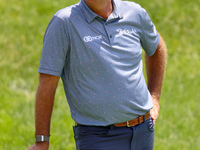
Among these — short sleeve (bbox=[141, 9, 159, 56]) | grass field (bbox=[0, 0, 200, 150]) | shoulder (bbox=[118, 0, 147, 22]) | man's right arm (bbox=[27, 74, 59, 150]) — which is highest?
shoulder (bbox=[118, 0, 147, 22])

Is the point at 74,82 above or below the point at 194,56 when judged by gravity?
above

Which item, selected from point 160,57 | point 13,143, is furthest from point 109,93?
point 13,143

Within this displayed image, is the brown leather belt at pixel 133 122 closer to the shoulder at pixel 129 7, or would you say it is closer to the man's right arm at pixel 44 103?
the man's right arm at pixel 44 103

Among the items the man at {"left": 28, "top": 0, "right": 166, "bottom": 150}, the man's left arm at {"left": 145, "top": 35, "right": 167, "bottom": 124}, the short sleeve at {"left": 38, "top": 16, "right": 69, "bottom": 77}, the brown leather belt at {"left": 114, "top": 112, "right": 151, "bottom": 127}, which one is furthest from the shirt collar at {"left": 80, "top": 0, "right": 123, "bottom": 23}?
the brown leather belt at {"left": 114, "top": 112, "right": 151, "bottom": 127}

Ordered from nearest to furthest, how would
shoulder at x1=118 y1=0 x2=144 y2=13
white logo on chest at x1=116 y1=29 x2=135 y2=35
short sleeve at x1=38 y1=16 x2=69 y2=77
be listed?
short sleeve at x1=38 y1=16 x2=69 y2=77 < white logo on chest at x1=116 y1=29 x2=135 y2=35 < shoulder at x1=118 y1=0 x2=144 y2=13

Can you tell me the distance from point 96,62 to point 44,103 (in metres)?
0.45

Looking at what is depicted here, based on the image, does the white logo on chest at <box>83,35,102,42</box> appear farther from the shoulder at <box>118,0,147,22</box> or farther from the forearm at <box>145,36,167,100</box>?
the forearm at <box>145,36,167,100</box>

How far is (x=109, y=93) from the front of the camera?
261cm

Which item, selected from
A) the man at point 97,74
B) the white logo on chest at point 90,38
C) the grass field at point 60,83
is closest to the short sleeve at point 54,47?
the man at point 97,74

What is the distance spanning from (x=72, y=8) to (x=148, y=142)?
118 cm

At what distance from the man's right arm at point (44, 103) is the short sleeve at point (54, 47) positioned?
7 centimetres

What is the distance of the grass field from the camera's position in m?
5.20

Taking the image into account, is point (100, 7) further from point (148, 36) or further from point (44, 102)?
point (44, 102)

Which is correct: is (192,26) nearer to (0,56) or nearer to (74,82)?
(0,56)
